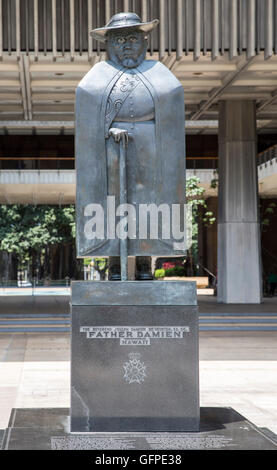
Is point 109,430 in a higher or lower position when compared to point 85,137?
lower

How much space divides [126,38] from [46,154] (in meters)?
29.5

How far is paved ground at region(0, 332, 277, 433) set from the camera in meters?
7.98

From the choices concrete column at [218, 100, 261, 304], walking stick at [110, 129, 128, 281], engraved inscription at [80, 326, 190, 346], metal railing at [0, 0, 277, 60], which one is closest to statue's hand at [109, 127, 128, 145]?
walking stick at [110, 129, 128, 281]

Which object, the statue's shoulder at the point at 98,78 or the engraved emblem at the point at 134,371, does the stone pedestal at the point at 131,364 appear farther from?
the statue's shoulder at the point at 98,78

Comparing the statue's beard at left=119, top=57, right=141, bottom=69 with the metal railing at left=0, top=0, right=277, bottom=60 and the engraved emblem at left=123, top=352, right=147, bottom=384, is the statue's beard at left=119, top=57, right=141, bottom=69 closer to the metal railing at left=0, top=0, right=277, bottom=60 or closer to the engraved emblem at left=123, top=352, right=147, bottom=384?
the engraved emblem at left=123, top=352, right=147, bottom=384

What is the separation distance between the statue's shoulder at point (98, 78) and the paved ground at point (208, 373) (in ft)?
10.6

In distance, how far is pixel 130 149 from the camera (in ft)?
21.0

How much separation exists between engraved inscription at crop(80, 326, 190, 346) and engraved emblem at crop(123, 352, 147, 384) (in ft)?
0.49

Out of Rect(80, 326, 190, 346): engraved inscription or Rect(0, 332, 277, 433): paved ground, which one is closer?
Rect(80, 326, 190, 346): engraved inscription

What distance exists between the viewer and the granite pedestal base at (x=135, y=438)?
5367 millimetres

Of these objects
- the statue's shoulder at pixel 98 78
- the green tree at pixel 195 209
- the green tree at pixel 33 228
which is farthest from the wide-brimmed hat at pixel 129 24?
the green tree at pixel 33 228

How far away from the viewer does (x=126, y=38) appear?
651 cm

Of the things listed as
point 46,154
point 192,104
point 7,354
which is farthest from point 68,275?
point 7,354

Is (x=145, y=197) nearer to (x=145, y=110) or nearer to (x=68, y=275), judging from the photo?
(x=145, y=110)
